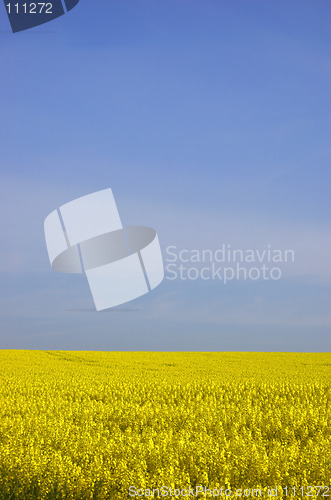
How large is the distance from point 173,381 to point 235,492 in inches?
601

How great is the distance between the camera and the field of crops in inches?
332

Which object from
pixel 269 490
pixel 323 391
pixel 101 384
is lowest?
pixel 323 391

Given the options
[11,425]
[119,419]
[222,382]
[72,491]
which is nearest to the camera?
[72,491]

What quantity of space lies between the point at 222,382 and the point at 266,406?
4.94m

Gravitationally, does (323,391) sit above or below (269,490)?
below

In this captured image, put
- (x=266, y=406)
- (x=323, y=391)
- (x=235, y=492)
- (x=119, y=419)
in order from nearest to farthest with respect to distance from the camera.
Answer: (x=235, y=492) → (x=119, y=419) → (x=266, y=406) → (x=323, y=391)

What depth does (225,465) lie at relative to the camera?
8.68 m

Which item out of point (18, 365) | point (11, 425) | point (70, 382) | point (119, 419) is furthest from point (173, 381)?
point (18, 365)

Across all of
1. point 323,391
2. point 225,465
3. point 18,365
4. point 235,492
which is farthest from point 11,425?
point 18,365

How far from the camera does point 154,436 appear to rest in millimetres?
11523

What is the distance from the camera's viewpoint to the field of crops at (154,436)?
8.44 meters

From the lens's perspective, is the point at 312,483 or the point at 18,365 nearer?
the point at 312,483

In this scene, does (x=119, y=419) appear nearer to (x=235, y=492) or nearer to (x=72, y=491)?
(x=72, y=491)

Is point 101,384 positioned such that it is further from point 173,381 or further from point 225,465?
point 225,465
